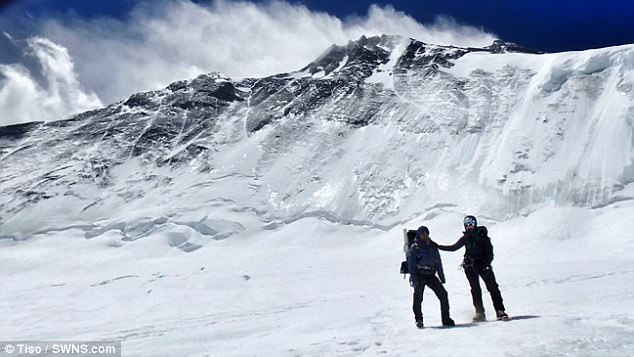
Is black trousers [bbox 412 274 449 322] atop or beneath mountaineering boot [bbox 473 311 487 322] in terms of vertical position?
atop

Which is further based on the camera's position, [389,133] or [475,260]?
[389,133]

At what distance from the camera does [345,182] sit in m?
50.2

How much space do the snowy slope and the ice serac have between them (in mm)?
231

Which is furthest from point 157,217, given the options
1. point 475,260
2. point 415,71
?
point 475,260

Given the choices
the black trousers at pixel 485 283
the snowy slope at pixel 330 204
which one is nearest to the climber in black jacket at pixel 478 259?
the black trousers at pixel 485 283

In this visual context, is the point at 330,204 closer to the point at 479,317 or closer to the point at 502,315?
the point at 479,317

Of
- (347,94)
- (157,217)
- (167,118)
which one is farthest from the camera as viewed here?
(167,118)

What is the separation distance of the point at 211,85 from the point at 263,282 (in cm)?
6334

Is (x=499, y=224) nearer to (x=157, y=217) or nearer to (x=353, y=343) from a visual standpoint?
(x=157, y=217)

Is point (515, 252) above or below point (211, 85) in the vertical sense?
below

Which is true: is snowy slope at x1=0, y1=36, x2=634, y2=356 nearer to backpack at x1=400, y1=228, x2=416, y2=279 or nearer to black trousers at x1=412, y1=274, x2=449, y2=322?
black trousers at x1=412, y1=274, x2=449, y2=322

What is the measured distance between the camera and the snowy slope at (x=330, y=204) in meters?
11.0

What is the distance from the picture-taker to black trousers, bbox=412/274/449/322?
917 centimetres

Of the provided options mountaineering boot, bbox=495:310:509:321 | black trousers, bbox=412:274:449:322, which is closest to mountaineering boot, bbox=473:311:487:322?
mountaineering boot, bbox=495:310:509:321
